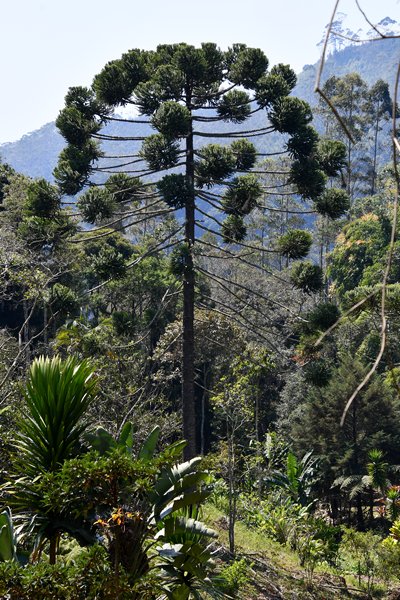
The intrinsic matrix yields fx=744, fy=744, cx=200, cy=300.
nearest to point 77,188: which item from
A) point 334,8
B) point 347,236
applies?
point 334,8

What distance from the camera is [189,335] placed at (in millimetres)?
10055

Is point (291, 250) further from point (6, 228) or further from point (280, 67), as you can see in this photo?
point (6, 228)

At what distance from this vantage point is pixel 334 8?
3.95 ft

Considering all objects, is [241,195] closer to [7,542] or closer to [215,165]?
[215,165]

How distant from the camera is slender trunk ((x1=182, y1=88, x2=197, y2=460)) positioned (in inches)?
380

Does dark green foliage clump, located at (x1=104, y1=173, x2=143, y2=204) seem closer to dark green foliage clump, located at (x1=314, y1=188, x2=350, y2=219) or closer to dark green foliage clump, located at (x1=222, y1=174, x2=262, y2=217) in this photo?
dark green foliage clump, located at (x1=222, y1=174, x2=262, y2=217)

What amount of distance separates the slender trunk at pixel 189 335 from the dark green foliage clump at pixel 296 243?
1309mm

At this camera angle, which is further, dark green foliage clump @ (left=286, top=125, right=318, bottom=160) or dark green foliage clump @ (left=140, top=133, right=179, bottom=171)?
dark green foliage clump @ (left=286, top=125, right=318, bottom=160)

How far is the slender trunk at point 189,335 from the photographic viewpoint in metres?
9.65

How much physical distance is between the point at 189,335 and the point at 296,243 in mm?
1970

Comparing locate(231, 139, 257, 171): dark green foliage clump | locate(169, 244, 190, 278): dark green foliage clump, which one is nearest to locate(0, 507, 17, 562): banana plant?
locate(169, 244, 190, 278): dark green foliage clump

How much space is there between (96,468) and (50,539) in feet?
3.76

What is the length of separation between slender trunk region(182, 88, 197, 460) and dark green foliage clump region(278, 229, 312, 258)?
4.29 ft

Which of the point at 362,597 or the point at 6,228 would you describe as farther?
the point at 6,228
